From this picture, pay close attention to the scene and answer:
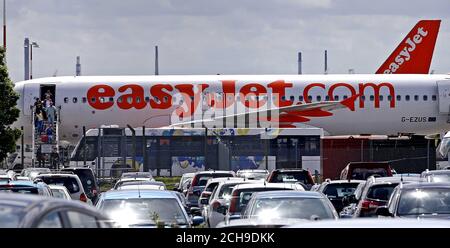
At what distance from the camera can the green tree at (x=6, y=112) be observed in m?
49.4

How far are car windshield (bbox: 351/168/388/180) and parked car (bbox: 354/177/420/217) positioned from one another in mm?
10351

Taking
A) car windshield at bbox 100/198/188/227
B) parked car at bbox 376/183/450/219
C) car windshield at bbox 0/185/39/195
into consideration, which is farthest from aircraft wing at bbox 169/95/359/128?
car windshield at bbox 100/198/188/227

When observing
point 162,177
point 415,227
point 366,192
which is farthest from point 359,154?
point 415,227

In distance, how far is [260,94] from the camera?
56.5 metres

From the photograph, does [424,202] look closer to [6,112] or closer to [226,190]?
[226,190]

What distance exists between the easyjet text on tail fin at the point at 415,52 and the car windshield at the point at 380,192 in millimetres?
43227

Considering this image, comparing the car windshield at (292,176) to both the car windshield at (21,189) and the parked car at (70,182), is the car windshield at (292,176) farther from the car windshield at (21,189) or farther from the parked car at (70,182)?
the car windshield at (21,189)

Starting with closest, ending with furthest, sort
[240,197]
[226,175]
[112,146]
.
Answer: [240,197], [226,175], [112,146]

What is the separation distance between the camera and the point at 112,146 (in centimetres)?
4725

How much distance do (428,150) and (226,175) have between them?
1264cm

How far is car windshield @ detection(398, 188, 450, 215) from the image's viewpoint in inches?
614

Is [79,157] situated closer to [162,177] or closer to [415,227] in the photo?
[162,177]

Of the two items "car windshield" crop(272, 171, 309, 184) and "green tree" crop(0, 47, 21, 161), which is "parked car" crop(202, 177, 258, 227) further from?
"green tree" crop(0, 47, 21, 161)

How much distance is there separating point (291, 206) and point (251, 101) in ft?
135
